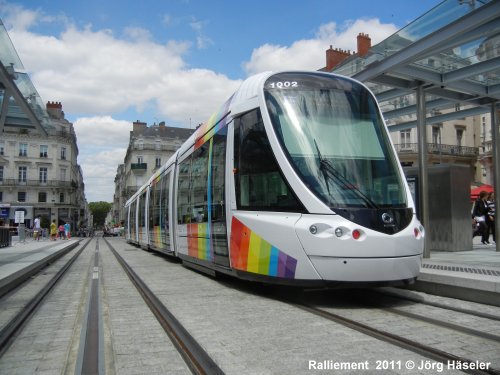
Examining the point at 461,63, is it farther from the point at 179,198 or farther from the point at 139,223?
the point at 139,223

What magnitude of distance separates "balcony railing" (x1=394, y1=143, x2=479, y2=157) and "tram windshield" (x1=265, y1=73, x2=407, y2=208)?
31.2m

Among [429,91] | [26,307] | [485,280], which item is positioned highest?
[429,91]

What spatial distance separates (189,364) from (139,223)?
1839 centimetres

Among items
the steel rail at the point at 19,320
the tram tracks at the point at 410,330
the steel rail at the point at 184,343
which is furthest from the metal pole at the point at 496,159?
the steel rail at the point at 19,320

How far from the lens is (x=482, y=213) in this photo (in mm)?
13664

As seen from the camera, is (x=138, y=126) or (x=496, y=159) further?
(x=138, y=126)

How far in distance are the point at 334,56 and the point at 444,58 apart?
1113 inches

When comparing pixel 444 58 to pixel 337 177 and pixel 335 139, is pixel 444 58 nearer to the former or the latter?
pixel 335 139

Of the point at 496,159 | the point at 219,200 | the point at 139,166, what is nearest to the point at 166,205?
the point at 219,200

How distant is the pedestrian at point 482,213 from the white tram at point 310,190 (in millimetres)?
8254

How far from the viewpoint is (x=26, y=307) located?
6.54 metres

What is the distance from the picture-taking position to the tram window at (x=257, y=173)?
615cm

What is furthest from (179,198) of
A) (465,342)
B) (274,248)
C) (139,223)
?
(139,223)

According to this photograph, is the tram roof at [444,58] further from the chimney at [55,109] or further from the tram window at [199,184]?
the chimney at [55,109]
